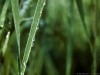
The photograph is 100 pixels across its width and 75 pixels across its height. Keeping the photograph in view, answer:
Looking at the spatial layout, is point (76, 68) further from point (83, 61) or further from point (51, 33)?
point (51, 33)

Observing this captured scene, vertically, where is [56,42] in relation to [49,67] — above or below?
above

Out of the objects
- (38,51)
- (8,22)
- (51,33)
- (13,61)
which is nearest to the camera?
(8,22)

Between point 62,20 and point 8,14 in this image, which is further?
point 62,20

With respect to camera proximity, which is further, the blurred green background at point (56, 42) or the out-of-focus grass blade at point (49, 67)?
the out-of-focus grass blade at point (49, 67)

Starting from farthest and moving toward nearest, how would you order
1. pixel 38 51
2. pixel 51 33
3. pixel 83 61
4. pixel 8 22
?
pixel 83 61 < pixel 51 33 < pixel 38 51 < pixel 8 22

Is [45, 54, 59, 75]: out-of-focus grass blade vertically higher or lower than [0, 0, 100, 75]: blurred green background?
lower

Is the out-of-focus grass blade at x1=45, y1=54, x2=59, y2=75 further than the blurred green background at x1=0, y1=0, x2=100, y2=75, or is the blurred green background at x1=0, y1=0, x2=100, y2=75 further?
the out-of-focus grass blade at x1=45, y1=54, x2=59, y2=75

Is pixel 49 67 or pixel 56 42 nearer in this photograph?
pixel 49 67

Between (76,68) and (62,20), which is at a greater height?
(62,20)

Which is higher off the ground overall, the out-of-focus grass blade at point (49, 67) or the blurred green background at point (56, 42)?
the blurred green background at point (56, 42)

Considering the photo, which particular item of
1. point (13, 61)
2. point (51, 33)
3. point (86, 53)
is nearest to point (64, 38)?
point (51, 33)

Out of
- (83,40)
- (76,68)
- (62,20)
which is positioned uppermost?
(62,20)
